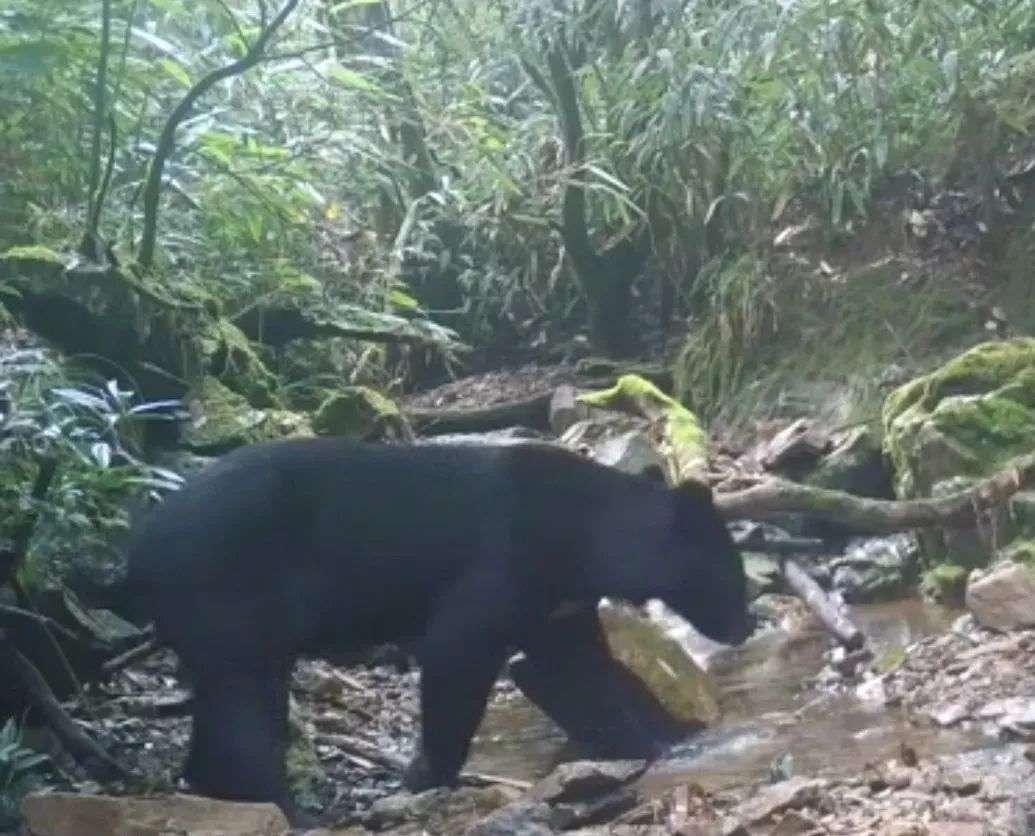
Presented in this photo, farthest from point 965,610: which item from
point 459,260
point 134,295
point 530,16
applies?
point 459,260

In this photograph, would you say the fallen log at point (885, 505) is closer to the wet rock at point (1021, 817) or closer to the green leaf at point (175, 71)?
the green leaf at point (175, 71)

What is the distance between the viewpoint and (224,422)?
6.21 meters

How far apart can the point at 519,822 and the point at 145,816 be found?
33.0 inches

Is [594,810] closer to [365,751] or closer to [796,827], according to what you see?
[796,827]

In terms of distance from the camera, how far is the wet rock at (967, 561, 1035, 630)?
5.67 m

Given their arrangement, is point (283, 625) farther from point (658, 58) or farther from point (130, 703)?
point (658, 58)

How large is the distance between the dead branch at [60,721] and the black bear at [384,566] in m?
0.24

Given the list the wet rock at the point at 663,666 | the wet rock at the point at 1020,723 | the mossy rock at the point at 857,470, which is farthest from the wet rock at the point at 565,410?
the wet rock at the point at 1020,723

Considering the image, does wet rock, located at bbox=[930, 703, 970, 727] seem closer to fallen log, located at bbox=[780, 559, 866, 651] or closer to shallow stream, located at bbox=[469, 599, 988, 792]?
shallow stream, located at bbox=[469, 599, 988, 792]

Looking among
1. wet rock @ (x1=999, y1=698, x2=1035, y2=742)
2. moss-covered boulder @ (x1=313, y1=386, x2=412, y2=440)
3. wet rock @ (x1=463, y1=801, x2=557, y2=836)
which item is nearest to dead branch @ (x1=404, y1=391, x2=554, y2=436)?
moss-covered boulder @ (x1=313, y1=386, x2=412, y2=440)

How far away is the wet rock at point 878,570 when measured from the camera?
23.0 feet

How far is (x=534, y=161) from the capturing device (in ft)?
34.8

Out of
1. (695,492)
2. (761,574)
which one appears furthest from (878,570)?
(695,492)

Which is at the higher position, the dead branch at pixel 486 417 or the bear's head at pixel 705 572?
the dead branch at pixel 486 417
